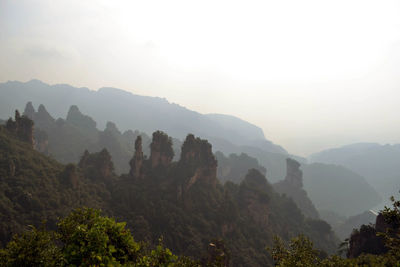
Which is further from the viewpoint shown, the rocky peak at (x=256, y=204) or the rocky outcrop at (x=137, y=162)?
the rocky peak at (x=256, y=204)

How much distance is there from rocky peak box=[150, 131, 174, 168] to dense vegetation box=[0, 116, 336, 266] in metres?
0.38

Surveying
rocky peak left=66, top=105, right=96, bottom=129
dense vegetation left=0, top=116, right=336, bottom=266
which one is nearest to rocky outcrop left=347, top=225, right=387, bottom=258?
dense vegetation left=0, top=116, right=336, bottom=266

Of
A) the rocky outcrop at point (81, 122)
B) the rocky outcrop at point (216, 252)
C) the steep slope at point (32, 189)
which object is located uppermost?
the rocky outcrop at point (81, 122)

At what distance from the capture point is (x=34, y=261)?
15758mm

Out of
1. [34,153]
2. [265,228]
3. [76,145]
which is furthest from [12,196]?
[76,145]

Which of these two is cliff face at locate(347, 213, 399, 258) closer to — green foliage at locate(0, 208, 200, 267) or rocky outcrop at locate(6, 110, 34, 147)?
green foliage at locate(0, 208, 200, 267)

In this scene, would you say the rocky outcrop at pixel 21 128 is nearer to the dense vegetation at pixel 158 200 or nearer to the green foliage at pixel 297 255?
the dense vegetation at pixel 158 200

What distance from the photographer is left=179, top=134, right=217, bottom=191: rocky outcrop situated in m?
86.7

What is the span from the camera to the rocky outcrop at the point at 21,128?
7825cm

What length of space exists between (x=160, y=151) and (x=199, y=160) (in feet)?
52.1

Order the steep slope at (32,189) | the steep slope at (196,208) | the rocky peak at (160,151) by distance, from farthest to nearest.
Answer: the rocky peak at (160,151), the steep slope at (196,208), the steep slope at (32,189)

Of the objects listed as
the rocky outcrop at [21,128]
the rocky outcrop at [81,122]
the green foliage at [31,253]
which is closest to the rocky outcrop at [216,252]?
the green foliage at [31,253]

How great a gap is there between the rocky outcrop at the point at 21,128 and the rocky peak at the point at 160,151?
44.1 metres

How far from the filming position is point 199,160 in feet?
289
